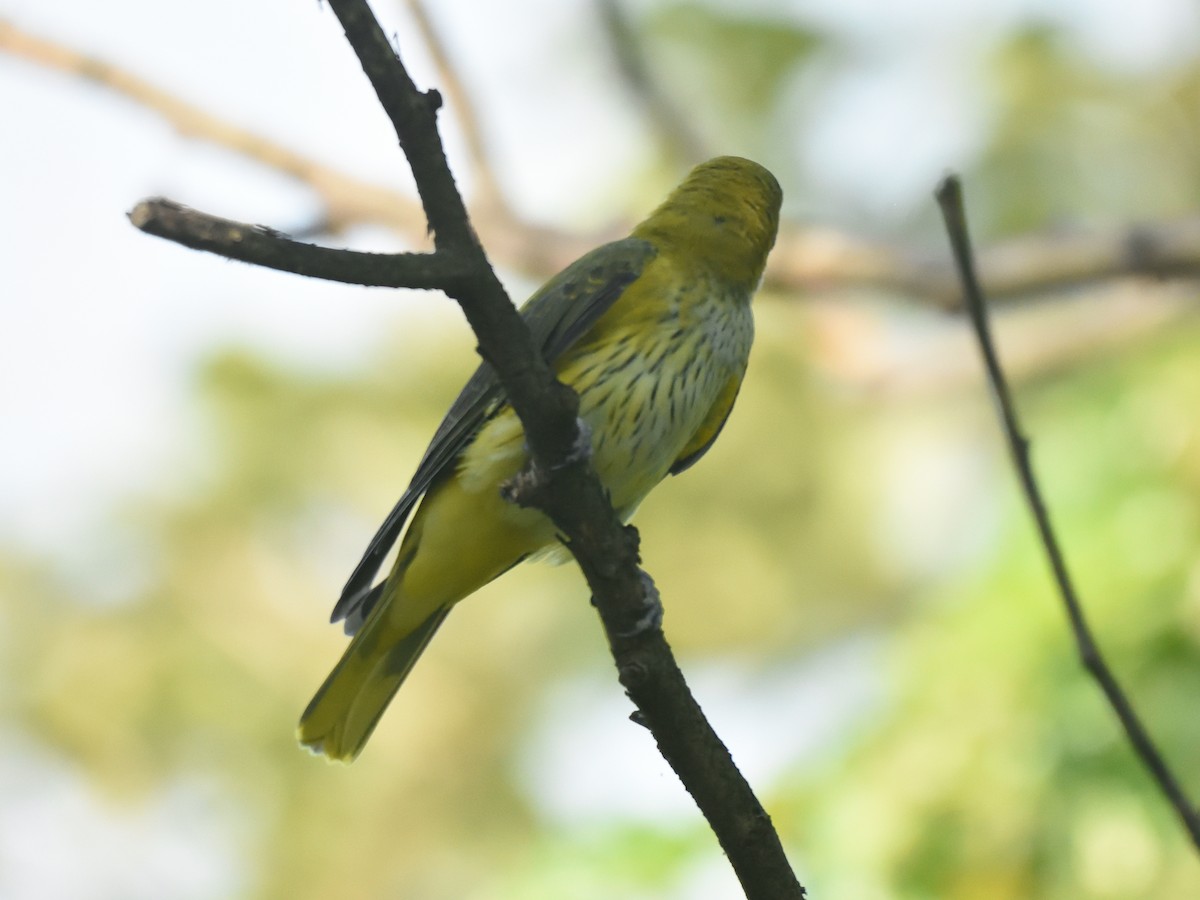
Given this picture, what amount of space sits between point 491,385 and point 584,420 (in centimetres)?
28

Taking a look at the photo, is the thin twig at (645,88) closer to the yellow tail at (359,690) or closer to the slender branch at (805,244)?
the slender branch at (805,244)

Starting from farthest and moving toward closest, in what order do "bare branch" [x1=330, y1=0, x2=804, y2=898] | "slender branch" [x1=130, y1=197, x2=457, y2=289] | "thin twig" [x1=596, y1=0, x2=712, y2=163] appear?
"thin twig" [x1=596, y1=0, x2=712, y2=163] < "bare branch" [x1=330, y1=0, x2=804, y2=898] < "slender branch" [x1=130, y1=197, x2=457, y2=289]

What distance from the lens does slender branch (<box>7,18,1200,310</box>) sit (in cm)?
540

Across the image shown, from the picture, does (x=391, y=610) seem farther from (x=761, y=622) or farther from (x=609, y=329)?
(x=761, y=622)

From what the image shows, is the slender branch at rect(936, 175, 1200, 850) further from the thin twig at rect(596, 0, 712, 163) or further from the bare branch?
the thin twig at rect(596, 0, 712, 163)

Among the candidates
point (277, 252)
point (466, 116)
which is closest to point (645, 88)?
point (466, 116)

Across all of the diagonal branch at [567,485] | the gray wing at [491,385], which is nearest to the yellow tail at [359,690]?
the gray wing at [491,385]

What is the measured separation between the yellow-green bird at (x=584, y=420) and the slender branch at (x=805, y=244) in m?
1.68

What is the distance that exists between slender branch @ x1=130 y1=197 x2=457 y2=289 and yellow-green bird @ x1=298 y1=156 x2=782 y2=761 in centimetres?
137

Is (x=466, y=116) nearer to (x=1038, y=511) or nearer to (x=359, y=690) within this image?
(x=359, y=690)

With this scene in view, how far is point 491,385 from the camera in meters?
3.74

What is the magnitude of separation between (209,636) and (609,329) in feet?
21.7

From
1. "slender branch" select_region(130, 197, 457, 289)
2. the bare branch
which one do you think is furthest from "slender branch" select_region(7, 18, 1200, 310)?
"slender branch" select_region(130, 197, 457, 289)

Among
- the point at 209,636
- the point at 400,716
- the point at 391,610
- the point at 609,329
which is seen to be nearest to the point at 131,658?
the point at 209,636
